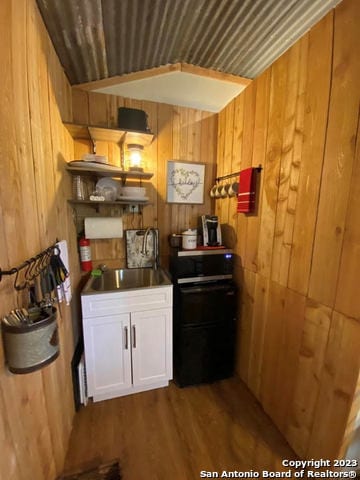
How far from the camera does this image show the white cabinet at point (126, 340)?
5.02 feet

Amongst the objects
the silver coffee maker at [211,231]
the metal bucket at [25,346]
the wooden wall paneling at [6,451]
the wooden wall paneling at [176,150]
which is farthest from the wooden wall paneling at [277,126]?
the wooden wall paneling at [6,451]

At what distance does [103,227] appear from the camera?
1836mm

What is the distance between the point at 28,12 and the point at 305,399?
7.78 ft

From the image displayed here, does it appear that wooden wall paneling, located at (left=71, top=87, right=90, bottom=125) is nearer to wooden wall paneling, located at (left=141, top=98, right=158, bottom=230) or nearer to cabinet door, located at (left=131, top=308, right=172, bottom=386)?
wooden wall paneling, located at (left=141, top=98, right=158, bottom=230)

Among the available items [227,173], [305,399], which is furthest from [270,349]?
[227,173]

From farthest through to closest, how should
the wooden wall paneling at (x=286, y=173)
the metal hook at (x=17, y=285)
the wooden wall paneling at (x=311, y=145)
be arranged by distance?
the wooden wall paneling at (x=286, y=173)
the wooden wall paneling at (x=311, y=145)
the metal hook at (x=17, y=285)

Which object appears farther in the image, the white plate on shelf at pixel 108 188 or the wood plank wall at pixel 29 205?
the white plate on shelf at pixel 108 188

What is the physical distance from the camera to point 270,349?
4.84 ft

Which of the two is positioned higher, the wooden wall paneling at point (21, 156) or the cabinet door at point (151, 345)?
the wooden wall paneling at point (21, 156)

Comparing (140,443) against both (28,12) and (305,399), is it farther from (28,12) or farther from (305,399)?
(28,12)

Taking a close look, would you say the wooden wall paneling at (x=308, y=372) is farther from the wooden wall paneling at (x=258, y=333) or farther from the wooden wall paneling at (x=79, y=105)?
the wooden wall paneling at (x=79, y=105)

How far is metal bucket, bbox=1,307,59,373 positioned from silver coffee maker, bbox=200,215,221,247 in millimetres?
1415

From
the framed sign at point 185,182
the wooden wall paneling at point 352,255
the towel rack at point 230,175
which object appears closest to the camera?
the wooden wall paneling at point 352,255

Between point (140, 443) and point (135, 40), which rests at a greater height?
point (135, 40)
